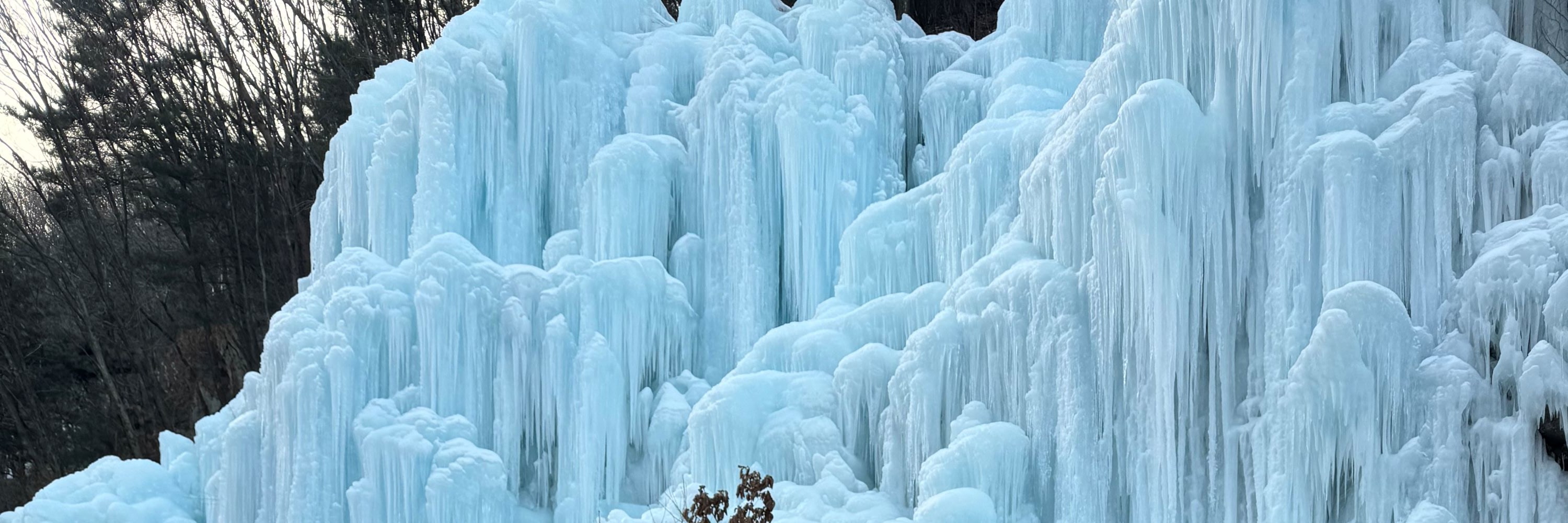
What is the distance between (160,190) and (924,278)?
17.8m

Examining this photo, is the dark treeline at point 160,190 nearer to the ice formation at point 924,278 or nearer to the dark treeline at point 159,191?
the dark treeline at point 159,191

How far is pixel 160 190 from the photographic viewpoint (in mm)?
26031

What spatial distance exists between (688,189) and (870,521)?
12.7 feet

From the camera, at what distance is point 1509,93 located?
9.20 m

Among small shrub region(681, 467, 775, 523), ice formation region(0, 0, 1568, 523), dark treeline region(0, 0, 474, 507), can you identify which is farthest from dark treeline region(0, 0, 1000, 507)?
small shrub region(681, 467, 775, 523)

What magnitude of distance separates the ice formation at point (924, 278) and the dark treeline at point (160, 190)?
12320 millimetres

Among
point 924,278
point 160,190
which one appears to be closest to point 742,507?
point 924,278

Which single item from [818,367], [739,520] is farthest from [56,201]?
[739,520]

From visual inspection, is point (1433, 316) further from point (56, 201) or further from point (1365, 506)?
point (56, 201)

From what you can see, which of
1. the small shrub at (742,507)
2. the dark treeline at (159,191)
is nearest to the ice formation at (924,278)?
the small shrub at (742,507)

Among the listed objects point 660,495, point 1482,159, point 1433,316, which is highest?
point 1482,159

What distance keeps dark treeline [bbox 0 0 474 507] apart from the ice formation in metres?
12.3

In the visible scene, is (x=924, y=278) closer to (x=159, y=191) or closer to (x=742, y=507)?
(x=742, y=507)

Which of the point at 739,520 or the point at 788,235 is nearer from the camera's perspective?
the point at 739,520
